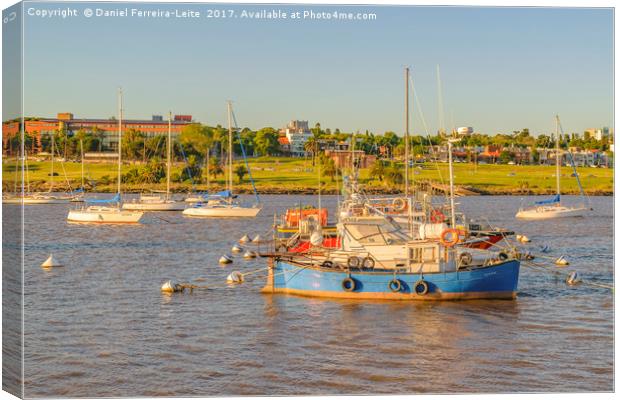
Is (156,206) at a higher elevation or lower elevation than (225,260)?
higher

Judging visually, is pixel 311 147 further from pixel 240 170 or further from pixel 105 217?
pixel 240 170

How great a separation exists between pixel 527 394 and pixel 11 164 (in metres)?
13.3

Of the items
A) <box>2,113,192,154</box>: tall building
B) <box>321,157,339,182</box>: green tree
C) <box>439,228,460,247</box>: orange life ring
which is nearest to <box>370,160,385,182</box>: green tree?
<box>321,157,339,182</box>: green tree

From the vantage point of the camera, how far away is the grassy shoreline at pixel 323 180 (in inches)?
2997

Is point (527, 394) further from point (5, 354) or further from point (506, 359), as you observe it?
point (5, 354)

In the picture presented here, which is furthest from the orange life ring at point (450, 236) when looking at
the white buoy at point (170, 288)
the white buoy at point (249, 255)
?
the white buoy at point (249, 255)

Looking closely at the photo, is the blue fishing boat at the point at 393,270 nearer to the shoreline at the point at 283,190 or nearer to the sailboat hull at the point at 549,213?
the sailboat hull at the point at 549,213

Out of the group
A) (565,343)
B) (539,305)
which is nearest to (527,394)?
(565,343)

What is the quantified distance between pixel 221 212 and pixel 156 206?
26.0 ft

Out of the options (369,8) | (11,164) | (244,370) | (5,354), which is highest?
(369,8)

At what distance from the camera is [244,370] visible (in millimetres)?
27922

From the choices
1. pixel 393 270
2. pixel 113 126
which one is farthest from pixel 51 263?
pixel 113 126

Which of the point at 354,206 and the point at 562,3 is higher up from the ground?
the point at 562,3

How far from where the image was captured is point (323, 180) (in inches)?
5044
